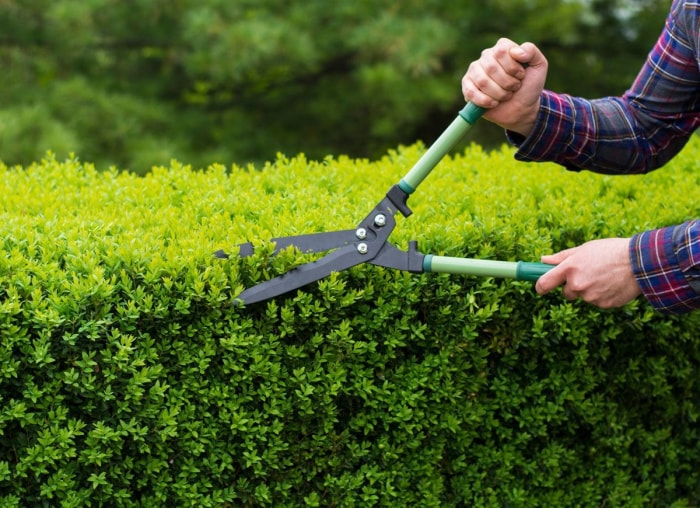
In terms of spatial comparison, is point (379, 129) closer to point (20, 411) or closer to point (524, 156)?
point (524, 156)

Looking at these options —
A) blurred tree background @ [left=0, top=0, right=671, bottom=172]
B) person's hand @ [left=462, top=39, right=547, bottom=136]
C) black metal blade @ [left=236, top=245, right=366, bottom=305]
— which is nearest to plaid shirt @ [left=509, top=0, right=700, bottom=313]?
person's hand @ [left=462, top=39, right=547, bottom=136]

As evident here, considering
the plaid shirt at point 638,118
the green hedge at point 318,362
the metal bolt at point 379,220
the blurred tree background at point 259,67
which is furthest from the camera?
the blurred tree background at point 259,67

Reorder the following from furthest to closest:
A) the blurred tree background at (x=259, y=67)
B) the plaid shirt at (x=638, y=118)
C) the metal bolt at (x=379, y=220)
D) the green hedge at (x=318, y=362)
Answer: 1. the blurred tree background at (x=259, y=67)
2. the plaid shirt at (x=638, y=118)
3. the metal bolt at (x=379, y=220)
4. the green hedge at (x=318, y=362)

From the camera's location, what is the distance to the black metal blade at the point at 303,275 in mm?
2283

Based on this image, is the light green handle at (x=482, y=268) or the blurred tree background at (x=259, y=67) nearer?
the light green handle at (x=482, y=268)

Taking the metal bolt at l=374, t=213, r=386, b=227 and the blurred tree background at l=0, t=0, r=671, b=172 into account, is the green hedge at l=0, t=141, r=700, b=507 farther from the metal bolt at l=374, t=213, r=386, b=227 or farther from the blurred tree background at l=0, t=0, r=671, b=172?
the blurred tree background at l=0, t=0, r=671, b=172

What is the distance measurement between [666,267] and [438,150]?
2.16 ft

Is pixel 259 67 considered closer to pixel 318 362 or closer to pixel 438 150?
pixel 438 150

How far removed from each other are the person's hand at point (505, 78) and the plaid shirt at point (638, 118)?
9cm

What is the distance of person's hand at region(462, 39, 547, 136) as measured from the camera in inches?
95.8

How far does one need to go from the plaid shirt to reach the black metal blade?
0.71 meters

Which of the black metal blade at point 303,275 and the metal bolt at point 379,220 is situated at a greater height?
the metal bolt at point 379,220

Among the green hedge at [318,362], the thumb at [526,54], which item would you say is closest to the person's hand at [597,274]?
the green hedge at [318,362]

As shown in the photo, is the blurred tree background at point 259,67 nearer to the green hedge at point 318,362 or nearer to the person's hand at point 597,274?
the green hedge at point 318,362
